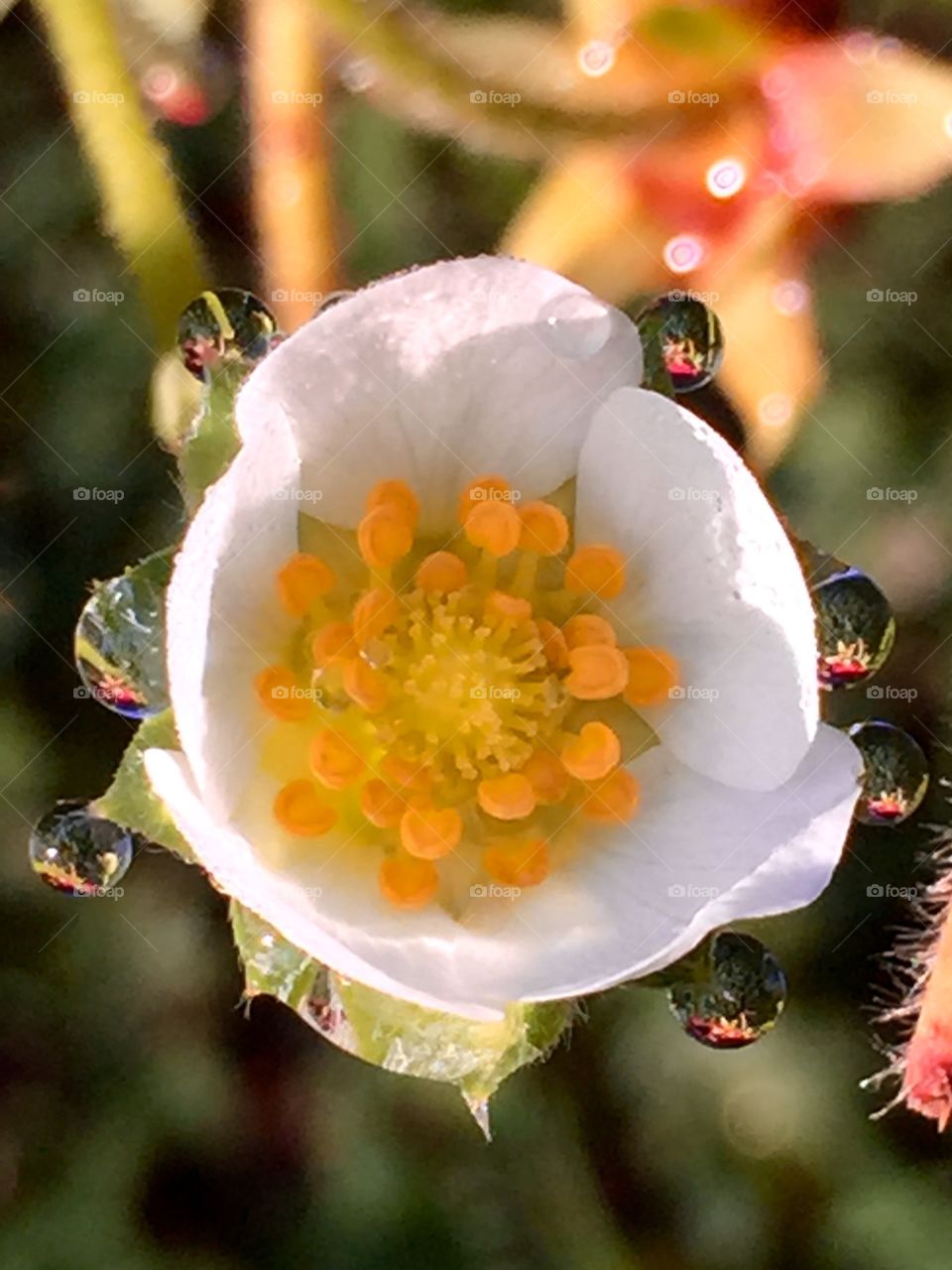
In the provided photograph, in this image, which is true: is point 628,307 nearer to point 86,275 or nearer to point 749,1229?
point 86,275

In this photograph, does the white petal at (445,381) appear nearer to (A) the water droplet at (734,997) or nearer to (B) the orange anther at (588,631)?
(B) the orange anther at (588,631)

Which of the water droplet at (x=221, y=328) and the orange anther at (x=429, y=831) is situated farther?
the water droplet at (x=221, y=328)

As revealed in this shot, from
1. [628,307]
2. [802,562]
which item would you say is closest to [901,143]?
[628,307]

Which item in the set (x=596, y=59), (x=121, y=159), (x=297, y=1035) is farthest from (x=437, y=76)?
(x=297, y=1035)

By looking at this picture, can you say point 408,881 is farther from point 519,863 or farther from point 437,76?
point 437,76

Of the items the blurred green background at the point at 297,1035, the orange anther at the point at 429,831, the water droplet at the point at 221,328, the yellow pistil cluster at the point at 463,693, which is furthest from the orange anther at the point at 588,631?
the blurred green background at the point at 297,1035

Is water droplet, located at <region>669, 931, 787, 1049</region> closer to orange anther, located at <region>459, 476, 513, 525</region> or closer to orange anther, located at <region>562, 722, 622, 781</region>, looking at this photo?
orange anther, located at <region>562, 722, 622, 781</region>
